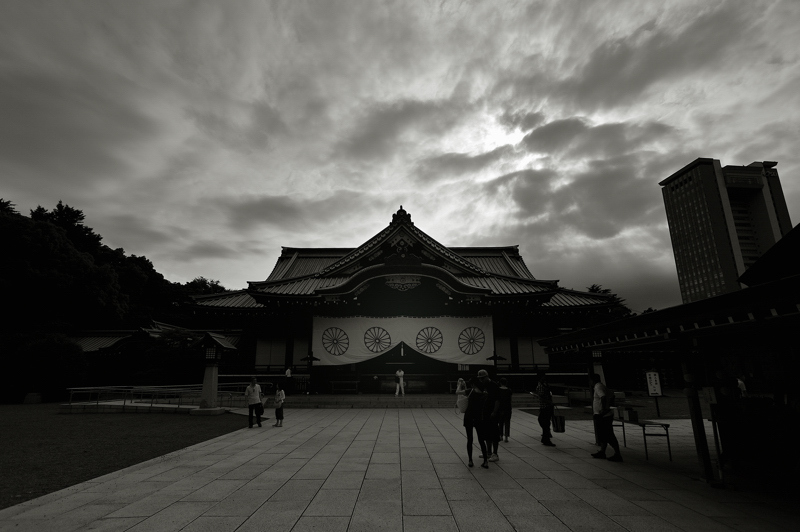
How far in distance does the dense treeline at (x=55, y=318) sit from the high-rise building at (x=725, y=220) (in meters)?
48.6

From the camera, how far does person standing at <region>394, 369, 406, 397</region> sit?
66.4 feet

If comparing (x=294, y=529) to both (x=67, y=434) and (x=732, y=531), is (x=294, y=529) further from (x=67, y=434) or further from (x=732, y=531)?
(x=67, y=434)

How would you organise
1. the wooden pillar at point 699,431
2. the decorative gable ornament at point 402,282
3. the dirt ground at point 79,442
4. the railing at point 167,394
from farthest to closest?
1. the decorative gable ornament at point 402,282
2. the railing at point 167,394
3. the dirt ground at point 79,442
4. the wooden pillar at point 699,431

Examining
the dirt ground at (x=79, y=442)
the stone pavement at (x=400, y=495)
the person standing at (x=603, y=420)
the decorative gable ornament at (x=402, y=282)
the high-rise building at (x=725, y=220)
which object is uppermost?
the high-rise building at (x=725, y=220)

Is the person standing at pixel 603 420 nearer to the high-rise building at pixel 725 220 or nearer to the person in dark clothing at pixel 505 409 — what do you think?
the person in dark clothing at pixel 505 409

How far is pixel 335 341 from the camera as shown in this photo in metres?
21.3

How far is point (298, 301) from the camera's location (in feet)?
70.9

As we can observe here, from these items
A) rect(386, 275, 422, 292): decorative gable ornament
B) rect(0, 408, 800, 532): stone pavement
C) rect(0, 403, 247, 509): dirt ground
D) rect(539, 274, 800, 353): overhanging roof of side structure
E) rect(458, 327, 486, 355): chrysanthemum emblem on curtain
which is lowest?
rect(0, 408, 800, 532): stone pavement

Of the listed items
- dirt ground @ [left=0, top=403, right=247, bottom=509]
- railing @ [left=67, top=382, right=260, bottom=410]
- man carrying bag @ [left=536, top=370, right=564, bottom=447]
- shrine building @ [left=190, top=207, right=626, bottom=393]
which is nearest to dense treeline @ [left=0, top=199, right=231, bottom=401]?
railing @ [left=67, top=382, right=260, bottom=410]

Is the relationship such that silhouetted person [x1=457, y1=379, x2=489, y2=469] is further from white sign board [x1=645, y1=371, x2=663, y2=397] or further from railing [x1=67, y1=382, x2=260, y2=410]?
railing [x1=67, y1=382, x2=260, y2=410]

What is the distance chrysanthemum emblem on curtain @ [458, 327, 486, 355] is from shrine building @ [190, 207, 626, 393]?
0.05 meters

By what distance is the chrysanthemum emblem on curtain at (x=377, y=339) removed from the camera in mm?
21078

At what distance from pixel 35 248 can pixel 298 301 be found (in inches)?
832

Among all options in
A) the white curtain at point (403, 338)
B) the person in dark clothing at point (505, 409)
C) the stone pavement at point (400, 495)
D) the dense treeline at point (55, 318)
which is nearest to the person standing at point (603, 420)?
the stone pavement at point (400, 495)
